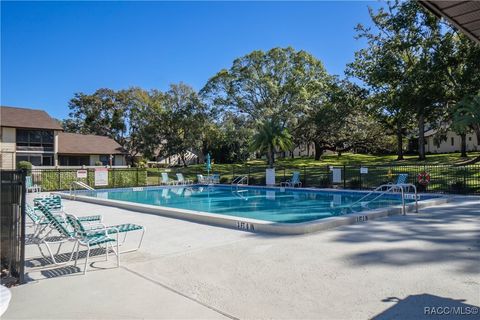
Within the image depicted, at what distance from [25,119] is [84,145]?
7.09m

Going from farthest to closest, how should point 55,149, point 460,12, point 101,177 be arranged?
1. point 55,149
2. point 101,177
3. point 460,12

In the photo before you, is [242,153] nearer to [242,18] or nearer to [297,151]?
[297,151]

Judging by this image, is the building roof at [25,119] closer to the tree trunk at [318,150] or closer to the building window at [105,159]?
the building window at [105,159]

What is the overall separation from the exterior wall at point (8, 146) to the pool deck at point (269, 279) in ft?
107

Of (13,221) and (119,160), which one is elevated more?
(119,160)

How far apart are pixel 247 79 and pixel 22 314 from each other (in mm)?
36124

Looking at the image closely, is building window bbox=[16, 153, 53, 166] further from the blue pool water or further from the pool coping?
the pool coping

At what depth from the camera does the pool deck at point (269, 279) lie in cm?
395

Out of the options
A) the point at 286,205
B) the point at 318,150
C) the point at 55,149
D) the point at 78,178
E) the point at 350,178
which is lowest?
the point at 286,205

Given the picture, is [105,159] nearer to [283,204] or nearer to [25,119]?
[25,119]

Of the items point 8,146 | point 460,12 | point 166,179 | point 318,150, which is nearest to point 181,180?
point 166,179

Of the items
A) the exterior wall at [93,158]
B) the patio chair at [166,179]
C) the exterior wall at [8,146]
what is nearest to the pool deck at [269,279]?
the patio chair at [166,179]

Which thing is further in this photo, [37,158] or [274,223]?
[37,158]

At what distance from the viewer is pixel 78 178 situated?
74.6 feet
